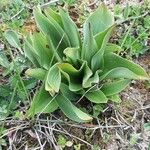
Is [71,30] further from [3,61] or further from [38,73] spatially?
[3,61]

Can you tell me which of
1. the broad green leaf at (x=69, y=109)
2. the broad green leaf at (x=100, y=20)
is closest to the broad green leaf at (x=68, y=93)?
the broad green leaf at (x=69, y=109)

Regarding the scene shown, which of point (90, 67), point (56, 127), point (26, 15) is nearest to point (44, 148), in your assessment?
point (56, 127)

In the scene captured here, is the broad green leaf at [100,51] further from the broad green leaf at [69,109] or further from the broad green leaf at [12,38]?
the broad green leaf at [12,38]

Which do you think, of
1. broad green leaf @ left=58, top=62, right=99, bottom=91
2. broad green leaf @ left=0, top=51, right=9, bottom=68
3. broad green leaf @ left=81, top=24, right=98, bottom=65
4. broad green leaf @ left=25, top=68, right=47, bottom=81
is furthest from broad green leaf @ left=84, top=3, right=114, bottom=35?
broad green leaf @ left=0, top=51, right=9, bottom=68

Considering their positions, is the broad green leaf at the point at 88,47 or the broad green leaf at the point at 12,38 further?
the broad green leaf at the point at 12,38

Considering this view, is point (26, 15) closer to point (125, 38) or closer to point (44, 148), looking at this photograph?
point (125, 38)

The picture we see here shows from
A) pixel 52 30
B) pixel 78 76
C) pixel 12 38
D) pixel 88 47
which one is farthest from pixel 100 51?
pixel 12 38
